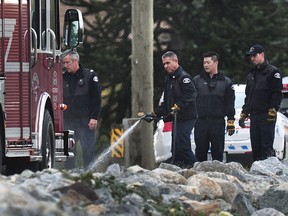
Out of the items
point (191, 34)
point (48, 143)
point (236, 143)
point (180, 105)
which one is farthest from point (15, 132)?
point (191, 34)

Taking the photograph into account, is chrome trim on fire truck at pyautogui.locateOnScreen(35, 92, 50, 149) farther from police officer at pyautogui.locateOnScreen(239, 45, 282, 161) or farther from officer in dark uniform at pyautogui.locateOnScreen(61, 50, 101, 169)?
police officer at pyautogui.locateOnScreen(239, 45, 282, 161)

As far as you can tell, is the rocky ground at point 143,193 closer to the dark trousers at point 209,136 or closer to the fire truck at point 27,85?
the fire truck at point 27,85

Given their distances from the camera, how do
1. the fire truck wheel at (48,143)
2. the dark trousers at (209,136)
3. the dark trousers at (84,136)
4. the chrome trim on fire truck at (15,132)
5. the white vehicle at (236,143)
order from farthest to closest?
the white vehicle at (236,143) < the dark trousers at (84,136) < the dark trousers at (209,136) < the fire truck wheel at (48,143) < the chrome trim on fire truck at (15,132)

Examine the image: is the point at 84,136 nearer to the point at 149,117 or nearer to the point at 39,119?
the point at 149,117

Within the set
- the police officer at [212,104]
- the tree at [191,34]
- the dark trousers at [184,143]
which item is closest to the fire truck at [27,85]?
the dark trousers at [184,143]

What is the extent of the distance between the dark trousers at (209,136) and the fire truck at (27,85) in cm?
372

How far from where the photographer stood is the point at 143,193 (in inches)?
421

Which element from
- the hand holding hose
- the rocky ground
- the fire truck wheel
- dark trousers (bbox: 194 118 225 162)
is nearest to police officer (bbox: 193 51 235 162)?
dark trousers (bbox: 194 118 225 162)

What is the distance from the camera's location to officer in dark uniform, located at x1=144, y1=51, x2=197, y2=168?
711 inches

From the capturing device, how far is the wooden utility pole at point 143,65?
19.2m

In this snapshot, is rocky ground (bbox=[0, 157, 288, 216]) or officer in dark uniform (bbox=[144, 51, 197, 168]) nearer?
rocky ground (bbox=[0, 157, 288, 216])

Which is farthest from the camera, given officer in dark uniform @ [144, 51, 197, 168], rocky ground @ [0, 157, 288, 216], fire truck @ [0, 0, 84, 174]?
officer in dark uniform @ [144, 51, 197, 168]

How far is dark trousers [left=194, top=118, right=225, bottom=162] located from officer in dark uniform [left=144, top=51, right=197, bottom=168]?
31 centimetres

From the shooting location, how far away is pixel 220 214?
10773 mm
